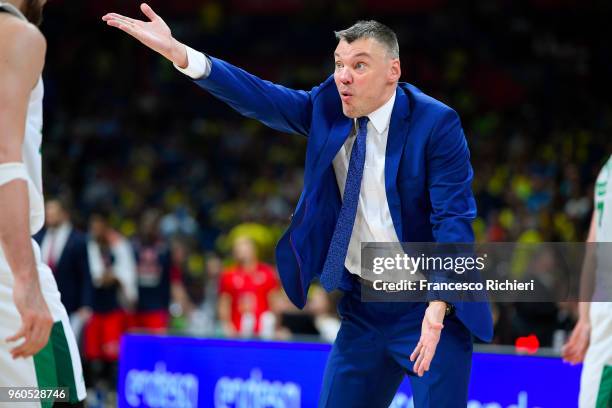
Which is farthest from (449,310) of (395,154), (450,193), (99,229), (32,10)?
(99,229)

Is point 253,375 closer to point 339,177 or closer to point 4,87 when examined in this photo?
point 339,177

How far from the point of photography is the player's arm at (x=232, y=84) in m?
4.05

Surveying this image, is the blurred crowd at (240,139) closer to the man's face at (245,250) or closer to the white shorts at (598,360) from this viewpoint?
the man's face at (245,250)

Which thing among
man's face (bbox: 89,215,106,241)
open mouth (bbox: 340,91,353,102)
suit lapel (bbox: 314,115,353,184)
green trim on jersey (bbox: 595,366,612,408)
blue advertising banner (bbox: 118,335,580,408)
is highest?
open mouth (bbox: 340,91,353,102)

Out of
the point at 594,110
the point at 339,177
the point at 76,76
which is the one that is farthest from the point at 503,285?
the point at 76,76

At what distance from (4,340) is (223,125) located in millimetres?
20733

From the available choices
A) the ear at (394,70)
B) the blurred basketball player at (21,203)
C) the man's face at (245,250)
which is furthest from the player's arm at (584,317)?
the man's face at (245,250)

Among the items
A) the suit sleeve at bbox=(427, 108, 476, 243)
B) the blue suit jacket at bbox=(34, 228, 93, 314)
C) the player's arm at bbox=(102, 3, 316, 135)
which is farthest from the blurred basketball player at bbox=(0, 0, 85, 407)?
the blue suit jacket at bbox=(34, 228, 93, 314)

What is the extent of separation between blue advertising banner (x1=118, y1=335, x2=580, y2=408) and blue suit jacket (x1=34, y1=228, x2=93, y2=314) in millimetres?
2400

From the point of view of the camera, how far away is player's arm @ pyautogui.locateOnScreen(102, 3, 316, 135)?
4051mm

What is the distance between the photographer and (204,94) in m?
24.6

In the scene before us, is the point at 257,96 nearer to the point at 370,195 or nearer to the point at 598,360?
the point at 370,195

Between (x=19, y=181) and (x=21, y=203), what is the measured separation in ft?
0.23

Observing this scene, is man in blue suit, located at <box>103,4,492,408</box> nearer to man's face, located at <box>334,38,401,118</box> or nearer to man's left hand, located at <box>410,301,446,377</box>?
man's face, located at <box>334,38,401,118</box>
